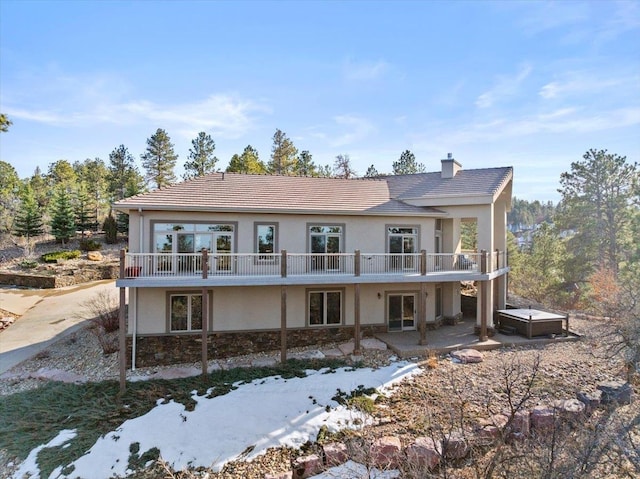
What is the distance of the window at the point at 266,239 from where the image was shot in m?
14.1

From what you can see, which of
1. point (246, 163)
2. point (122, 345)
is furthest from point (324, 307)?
point (246, 163)

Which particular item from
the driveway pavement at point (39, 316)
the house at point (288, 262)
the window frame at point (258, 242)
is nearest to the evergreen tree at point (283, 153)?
the driveway pavement at point (39, 316)

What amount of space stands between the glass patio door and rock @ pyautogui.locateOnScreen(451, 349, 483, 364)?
9.87 ft

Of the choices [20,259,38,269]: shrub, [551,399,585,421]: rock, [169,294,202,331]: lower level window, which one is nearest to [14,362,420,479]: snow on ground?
[169,294,202,331]: lower level window

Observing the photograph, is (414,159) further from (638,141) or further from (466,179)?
(466,179)

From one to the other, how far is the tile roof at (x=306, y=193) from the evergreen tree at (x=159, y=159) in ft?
100

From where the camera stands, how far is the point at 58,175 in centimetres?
5206

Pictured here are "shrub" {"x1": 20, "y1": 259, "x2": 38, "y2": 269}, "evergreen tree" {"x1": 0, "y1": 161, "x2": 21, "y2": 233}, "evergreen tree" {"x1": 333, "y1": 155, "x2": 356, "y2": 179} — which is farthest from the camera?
"evergreen tree" {"x1": 333, "y1": 155, "x2": 356, "y2": 179}

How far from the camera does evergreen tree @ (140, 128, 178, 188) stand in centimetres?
4253

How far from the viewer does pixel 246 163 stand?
121 ft

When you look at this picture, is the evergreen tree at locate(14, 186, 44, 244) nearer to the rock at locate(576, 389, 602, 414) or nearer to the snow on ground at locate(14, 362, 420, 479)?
the snow on ground at locate(14, 362, 420, 479)

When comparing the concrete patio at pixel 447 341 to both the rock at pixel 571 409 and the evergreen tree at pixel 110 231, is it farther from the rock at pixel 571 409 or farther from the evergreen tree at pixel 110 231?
the evergreen tree at pixel 110 231

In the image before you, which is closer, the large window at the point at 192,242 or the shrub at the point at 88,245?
the large window at the point at 192,242

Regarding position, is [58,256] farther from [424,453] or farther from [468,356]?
[424,453]
